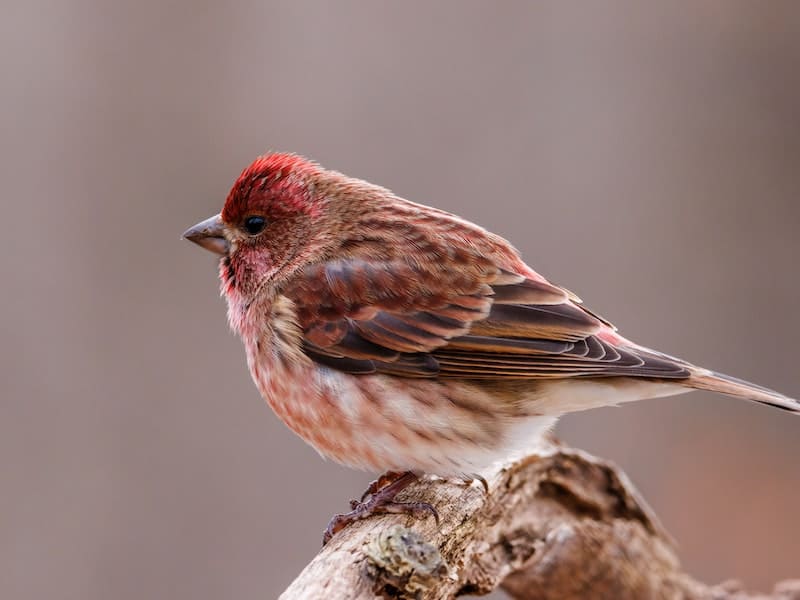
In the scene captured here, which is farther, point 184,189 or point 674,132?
point 674,132

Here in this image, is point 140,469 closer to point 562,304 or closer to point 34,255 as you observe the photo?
point 34,255

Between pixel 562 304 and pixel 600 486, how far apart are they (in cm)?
105

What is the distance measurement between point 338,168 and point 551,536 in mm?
4350

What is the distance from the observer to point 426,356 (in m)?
5.20

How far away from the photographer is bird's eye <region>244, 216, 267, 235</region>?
5.85 metres

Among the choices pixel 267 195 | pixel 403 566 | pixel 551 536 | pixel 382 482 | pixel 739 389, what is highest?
pixel 267 195

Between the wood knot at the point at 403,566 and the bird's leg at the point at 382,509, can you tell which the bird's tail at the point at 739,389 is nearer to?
the bird's leg at the point at 382,509

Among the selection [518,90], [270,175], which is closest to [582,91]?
[518,90]

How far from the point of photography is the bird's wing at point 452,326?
5078 millimetres

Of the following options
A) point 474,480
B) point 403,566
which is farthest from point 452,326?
point 403,566

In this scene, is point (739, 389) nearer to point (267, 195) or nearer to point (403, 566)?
point (403, 566)

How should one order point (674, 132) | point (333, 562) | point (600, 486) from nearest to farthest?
1. point (333, 562)
2. point (600, 486)
3. point (674, 132)

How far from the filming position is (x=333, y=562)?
4.37 meters

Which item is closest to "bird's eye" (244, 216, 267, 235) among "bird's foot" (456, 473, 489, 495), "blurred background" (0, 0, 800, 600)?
"bird's foot" (456, 473, 489, 495)
